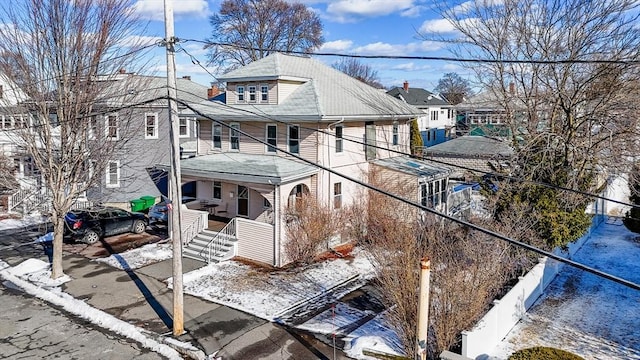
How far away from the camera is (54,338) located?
11.4m

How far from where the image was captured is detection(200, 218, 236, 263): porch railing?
57.3 feet

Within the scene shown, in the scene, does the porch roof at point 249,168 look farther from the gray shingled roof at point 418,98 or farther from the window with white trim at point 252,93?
the gray shingled roof at point 418,98

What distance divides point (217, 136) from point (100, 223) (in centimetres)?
658

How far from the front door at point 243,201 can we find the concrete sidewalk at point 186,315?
442cm

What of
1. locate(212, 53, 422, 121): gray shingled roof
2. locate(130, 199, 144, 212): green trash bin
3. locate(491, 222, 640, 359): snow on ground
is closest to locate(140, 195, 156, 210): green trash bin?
locate(130, 199, 144, 212): green trash bin

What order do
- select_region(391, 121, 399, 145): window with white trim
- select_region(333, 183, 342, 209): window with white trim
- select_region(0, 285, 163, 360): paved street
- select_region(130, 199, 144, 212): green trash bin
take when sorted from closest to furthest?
select_region(0, 285, 163, 360): paved street → select_region(333, 183, 342, 209): window with white trim → select_region(391, 121, 399, 145): window with white trim → select_region(130, 199, 144, 212): green trash bin

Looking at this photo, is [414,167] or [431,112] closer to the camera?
[414,167]

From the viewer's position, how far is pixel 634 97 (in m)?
14.7

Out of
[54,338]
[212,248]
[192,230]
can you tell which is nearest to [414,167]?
[212,248]

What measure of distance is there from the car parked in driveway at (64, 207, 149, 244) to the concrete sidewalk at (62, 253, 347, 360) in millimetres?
2677

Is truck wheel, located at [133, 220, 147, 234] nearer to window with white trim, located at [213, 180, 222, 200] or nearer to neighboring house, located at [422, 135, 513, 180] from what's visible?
window with white trim, located at [213, 180, 222, 200]

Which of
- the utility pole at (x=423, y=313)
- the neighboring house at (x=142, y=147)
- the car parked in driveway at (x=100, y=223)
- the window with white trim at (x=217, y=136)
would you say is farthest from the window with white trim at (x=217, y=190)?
the utility pole at (x=423, y=313)

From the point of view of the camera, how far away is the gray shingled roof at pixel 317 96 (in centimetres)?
1983

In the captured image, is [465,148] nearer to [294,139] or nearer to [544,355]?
[294,139]
